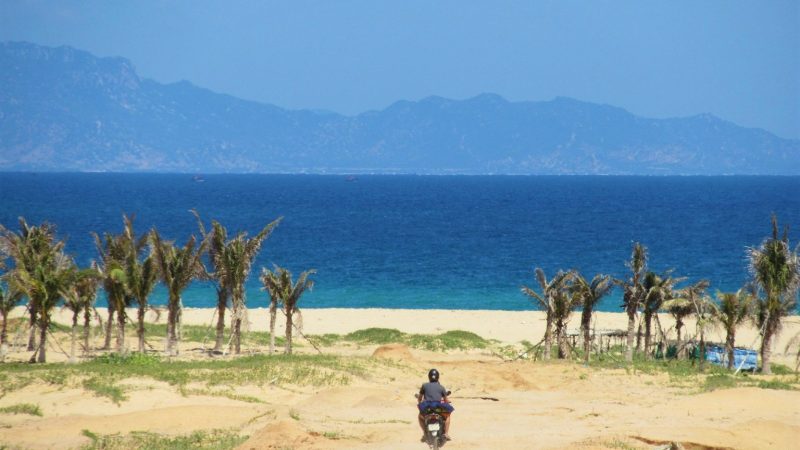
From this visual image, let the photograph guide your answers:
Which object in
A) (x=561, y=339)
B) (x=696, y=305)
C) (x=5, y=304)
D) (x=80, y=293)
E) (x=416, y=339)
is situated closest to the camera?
(x=5, y=304)

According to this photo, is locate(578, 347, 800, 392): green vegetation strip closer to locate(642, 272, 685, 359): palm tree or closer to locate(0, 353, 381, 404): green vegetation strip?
locate(642, 272, 685, 359): palm tree

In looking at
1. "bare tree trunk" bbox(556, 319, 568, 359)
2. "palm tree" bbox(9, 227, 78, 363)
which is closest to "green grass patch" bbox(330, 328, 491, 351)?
"bare tree trunk" bbox(556, 319, 568, 359)

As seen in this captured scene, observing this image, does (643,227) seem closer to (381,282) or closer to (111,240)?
(381,282)

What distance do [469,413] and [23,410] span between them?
1314 cm

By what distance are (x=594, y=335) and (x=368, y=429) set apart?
23.8m

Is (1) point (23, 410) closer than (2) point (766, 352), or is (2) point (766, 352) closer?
(1) point (23, 410)

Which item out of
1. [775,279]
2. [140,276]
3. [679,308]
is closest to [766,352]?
[775,279]

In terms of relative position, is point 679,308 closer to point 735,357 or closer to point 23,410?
point 735,357

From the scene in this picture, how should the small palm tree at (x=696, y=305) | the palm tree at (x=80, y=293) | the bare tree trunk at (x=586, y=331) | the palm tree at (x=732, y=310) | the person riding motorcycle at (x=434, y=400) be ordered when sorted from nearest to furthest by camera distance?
1. the person riding motorcycle at (x=434, y=400)
2. the palm tree at (x=80, y=293)
3. the palm tree at (x=732, y=310)
4. the small palm tree at (x=696, y=305)
5. the bare tree trunk at (x=586, y=331)

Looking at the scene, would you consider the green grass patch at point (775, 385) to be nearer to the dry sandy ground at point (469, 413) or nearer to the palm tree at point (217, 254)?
the dry sandy ground at point (469, 413)

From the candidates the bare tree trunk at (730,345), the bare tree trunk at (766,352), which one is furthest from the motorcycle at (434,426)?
the bare tree trunk at (730,345)

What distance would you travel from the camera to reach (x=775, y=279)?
122 feet

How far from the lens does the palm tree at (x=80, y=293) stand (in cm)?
3641

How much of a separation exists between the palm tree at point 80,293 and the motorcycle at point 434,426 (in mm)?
20090
